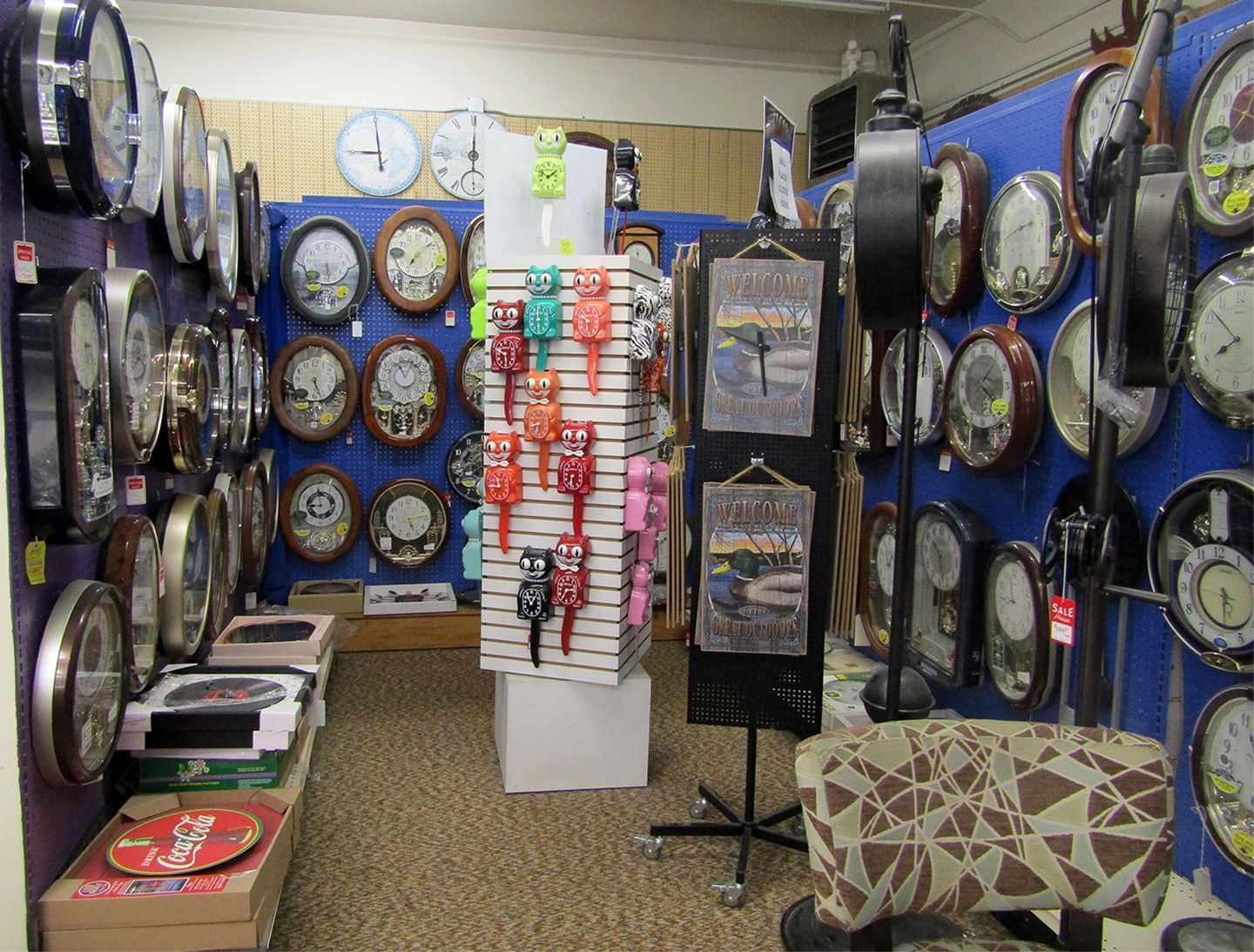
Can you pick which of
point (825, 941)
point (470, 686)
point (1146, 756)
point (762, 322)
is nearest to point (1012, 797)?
point (1146, 756)

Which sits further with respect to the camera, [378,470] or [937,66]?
[937,66]

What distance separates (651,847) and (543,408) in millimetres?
1360

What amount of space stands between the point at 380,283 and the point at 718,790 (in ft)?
10.4

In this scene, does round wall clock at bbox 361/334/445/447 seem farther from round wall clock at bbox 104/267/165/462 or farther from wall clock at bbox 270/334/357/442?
round wall clock at bbox 104/267/165/462

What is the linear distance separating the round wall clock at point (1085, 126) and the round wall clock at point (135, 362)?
8.10 ft

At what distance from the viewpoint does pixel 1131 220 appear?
1732 mm

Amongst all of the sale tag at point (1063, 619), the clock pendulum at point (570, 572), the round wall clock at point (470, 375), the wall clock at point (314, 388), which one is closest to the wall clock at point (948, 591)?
the sale tag at point (1063, 619)

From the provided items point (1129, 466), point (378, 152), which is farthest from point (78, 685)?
point (378, 152)

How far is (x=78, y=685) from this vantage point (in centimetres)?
194

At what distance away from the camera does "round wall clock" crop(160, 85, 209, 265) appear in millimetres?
2631

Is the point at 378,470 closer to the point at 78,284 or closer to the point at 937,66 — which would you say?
the point at 78,284

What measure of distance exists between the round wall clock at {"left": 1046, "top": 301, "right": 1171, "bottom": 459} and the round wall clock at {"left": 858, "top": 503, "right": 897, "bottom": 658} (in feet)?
3.08

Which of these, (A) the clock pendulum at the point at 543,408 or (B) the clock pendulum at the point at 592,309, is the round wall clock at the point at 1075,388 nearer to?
(B) the clock pendulum at the point at 592,309

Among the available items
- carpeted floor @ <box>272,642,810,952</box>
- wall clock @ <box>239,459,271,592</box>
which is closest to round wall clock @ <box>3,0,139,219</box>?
carpeted floor @ <box>272,642,810,952</box>
